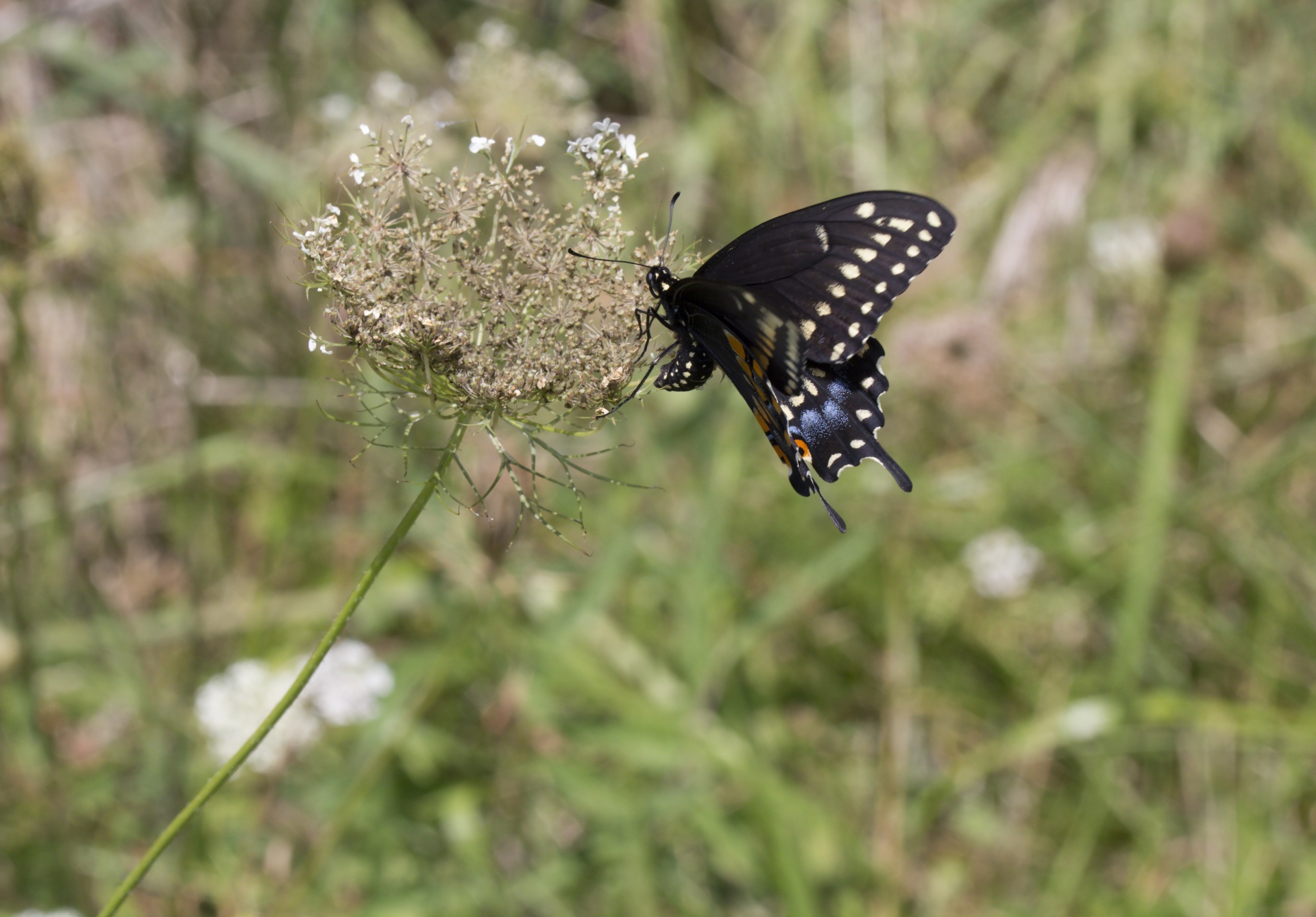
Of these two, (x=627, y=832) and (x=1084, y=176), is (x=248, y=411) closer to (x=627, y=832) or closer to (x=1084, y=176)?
(x=627, y=832)

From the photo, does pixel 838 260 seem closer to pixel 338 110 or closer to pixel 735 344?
pixel 735 344

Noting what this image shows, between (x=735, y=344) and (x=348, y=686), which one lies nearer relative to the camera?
(x=735, y=344)

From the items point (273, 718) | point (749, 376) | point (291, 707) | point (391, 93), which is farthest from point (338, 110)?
point (273, 718)

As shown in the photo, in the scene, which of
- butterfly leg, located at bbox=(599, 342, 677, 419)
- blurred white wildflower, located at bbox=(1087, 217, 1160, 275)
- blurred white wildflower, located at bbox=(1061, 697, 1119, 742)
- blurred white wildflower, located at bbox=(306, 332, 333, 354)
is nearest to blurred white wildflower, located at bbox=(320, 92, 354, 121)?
butterfly leg, located at bbox=(599, 342, 677, 419)

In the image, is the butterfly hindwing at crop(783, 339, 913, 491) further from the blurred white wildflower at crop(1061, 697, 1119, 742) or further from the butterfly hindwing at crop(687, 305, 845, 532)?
the blurred white wildflower at crop(1061, 697, 1119, 742)

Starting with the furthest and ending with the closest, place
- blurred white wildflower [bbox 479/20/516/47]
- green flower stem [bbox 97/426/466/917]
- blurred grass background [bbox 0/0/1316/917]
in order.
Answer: blurred white wildflower [bbox 479/20/516/47] → blurred grass background [bbox 0/0/1316/917] → green flower stem [bbox 97/426/466/917]

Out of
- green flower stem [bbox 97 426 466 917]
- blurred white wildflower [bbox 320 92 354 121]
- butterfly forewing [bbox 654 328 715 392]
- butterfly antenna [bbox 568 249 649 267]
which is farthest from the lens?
blurred white wildflower [bbox 320 92 354 121]

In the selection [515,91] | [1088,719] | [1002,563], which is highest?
[515,91]

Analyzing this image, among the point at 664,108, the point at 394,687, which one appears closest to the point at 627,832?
the point at 394,687
